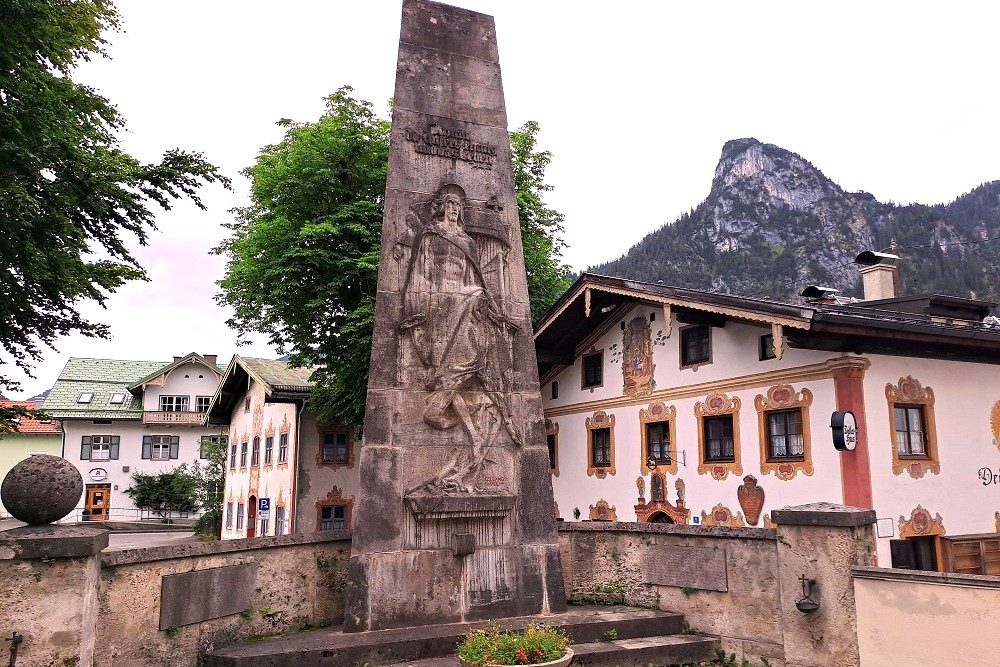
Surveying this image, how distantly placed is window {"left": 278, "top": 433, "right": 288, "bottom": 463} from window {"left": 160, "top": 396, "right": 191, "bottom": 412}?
Result: 22.5 m

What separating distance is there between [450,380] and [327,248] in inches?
398

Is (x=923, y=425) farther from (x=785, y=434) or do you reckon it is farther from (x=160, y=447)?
(x=160, y=447)

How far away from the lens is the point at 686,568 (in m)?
10.0

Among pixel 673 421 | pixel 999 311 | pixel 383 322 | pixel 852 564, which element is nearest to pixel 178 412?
pixel 673 421

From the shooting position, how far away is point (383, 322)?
10047 millimetres

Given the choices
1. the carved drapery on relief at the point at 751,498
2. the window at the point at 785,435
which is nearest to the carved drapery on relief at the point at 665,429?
the carved drapery on relief at the point at 751,498

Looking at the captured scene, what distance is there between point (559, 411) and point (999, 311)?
70829 mm

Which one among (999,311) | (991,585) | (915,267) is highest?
(915,267)

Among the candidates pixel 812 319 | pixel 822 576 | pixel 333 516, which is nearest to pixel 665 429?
pixel 812 319

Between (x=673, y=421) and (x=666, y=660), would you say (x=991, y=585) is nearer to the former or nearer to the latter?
(x=666, y=660)

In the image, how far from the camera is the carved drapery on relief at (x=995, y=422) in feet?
52.1

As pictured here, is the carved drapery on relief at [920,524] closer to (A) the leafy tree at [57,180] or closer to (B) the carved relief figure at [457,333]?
(B) the carved relief figure at [457,333]

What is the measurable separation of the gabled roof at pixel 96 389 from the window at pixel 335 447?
23891mm

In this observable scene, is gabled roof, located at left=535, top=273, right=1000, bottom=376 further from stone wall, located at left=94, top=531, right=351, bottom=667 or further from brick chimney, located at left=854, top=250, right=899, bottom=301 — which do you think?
stone wall, located at left=94, top=531, right=351, bottom=667
